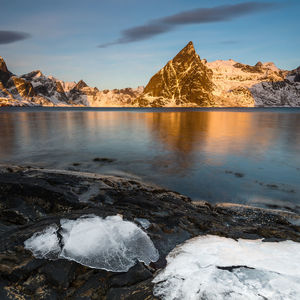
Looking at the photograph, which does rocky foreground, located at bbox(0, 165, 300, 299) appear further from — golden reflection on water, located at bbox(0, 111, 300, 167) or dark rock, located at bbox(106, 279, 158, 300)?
golden reflection on water, located at bbox(0, 111, 300, 167)

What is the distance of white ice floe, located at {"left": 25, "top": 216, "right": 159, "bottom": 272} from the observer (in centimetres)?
378

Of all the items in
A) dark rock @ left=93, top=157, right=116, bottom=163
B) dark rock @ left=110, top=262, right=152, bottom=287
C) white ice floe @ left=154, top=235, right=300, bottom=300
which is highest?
white ice floe @ left=154, top=235, right=300, bottom=300

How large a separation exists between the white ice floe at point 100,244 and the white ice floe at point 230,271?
0.63 meters

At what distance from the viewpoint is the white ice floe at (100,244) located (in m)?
3.78

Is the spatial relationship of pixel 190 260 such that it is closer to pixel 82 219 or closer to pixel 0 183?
pixel 82 219

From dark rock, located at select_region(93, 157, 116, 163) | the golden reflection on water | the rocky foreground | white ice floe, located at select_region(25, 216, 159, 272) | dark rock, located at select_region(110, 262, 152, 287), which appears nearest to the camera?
the rocky foreground

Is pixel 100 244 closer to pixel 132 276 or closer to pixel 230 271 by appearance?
pixel 132 276

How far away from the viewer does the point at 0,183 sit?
7160 mm

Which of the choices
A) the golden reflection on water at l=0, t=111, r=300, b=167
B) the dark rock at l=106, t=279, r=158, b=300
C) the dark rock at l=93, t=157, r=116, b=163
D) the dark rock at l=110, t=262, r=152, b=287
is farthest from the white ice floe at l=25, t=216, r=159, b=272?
the golden reflection on water at l=0, t=111, r=300, b=167

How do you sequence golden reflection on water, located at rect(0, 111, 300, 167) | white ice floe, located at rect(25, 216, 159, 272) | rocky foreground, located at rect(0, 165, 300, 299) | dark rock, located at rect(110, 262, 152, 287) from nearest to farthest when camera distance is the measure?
1. rocky foreground, located at rect(0, 165, 300, 299)
2. dark rock, located at rect(110, 262, 152, 287)
3. white ice floe, located at rect(25, 216, 159, 272)
4. golden reflection on water, located at rect(0, 111, 300, 167)

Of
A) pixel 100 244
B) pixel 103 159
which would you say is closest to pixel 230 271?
pixel 100 244

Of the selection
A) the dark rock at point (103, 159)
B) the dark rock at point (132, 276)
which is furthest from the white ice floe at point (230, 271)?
the dark rock at point (103, 159)

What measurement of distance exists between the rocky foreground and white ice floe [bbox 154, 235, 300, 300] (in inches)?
12.9

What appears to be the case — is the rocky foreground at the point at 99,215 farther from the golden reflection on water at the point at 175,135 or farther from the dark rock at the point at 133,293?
the golden reflection on water at the point at 175,135
